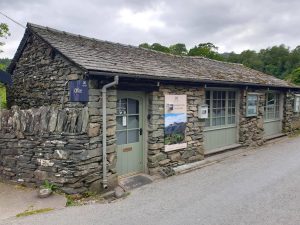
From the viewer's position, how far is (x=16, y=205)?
560cm

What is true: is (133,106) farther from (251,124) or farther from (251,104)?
(251,124)

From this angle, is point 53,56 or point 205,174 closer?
point 53,56

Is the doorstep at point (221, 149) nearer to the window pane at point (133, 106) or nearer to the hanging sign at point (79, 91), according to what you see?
the window pane at point (133, 106)

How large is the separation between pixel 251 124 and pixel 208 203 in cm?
691

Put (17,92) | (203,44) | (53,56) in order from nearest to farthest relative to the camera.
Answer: (53,56)
(17,92)
(203,44)

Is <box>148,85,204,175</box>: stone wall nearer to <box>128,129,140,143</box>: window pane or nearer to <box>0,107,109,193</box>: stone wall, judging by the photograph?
<box>128,129,140,143</box>: window pane

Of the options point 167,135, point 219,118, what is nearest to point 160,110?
point 167,135

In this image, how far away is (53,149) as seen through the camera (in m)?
6.18

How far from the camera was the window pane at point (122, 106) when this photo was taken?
23.0 ft

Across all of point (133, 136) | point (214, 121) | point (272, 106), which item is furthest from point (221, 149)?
point (272, 106)

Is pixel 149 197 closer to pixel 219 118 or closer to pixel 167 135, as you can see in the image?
pixel 167 135

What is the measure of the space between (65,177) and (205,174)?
148 inches

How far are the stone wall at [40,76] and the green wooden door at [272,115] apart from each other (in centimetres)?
1004

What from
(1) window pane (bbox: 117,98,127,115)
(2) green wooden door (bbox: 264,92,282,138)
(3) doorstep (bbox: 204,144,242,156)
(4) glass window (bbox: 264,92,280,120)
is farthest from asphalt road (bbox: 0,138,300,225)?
(4) glass window (bbox: 264,92,280,120)
